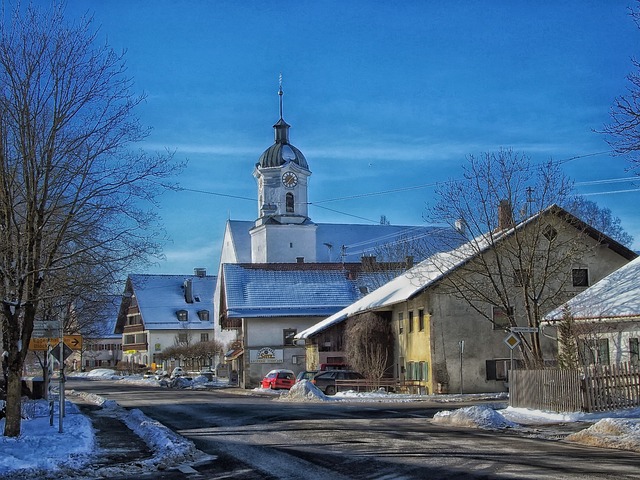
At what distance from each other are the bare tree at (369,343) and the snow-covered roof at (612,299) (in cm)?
1662

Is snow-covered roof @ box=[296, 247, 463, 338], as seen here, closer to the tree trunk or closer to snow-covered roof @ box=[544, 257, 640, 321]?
snow-covered roof @ box=[544, 257, 640, 321]

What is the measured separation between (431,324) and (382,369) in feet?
19.8

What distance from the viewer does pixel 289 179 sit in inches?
3839

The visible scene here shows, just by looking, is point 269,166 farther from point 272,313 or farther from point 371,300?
point 371,300

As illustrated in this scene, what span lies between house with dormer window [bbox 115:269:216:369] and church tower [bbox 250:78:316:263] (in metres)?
9.20

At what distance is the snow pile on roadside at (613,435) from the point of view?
1648 centimetres

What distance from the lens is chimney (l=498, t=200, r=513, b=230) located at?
1463 inches

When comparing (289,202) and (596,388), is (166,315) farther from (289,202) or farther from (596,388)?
(596,388)

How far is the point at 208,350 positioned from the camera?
83188 millimetres

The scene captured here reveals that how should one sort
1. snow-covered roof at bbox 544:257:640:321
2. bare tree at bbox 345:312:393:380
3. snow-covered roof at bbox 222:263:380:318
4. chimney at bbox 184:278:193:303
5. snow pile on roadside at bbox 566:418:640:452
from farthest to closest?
chimney at bbox 184:278:193:303 < snow-covered roof at bbox 222:263:380:318 < bare tree at bbox 345:312:393:380 < snow-covered roof at bbox 544:257:640:321 < snow pile on roadside at bbox 566:418:640:452

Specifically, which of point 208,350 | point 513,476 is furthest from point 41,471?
point 208,350

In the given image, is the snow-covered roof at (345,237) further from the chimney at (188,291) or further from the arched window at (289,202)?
the chimney at (188,291)

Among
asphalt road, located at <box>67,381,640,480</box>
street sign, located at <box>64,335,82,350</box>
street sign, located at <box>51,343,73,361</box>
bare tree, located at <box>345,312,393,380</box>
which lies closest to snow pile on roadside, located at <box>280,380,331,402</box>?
bare tree, located at <box>345,312,393,380</box>

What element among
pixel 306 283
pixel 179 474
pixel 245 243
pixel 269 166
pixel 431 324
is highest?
pixel 269 166
